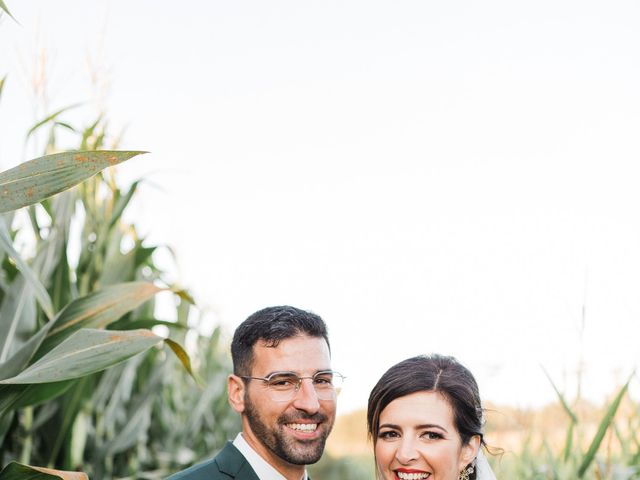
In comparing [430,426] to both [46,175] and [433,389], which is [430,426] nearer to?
[433,389]

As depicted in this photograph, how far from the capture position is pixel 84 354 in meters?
1.51

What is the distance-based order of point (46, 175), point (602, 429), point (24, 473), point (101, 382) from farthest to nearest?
point (101, 382) < point (602, 429) < point (24, 473) < point (46, 175)

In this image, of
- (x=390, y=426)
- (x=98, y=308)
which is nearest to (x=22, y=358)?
(x=98, y=308)

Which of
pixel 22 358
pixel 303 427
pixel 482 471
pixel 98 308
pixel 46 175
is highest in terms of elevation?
pixel 46 175

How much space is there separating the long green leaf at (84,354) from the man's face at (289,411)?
1.64 feet

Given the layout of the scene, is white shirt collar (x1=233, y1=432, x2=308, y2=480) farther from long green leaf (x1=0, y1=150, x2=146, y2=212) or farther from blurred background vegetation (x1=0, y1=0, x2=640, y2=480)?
long green leaf (x1=0, y1=150, x2=146, y2=212)

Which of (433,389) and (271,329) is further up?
(271,329)

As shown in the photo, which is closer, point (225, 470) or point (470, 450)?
point (225, 470)

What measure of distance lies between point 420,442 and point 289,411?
0.32 m

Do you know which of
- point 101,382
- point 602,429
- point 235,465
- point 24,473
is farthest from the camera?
point 101,382

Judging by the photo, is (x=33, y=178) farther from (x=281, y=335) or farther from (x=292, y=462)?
(x=292, y=462)

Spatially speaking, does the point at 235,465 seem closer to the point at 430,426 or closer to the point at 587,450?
the point at 430,426

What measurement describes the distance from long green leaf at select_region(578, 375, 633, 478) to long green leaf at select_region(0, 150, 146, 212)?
121 centimetres

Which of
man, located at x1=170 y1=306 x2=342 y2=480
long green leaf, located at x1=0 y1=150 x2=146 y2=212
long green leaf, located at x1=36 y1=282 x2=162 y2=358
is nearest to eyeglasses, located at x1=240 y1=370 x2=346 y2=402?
man, located at x1=170 y1=306 x2=342 y2=480
